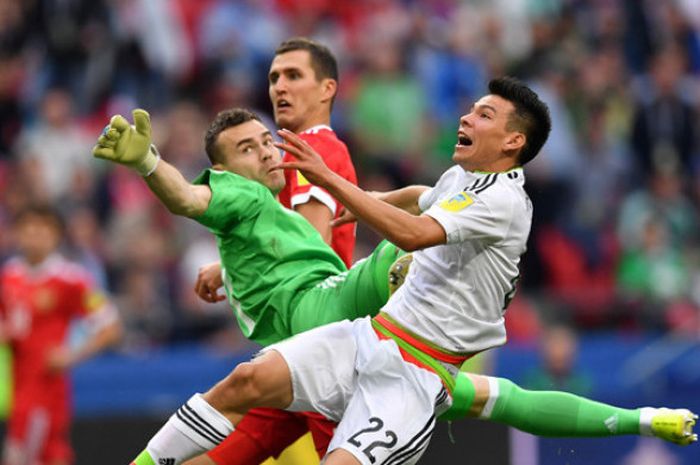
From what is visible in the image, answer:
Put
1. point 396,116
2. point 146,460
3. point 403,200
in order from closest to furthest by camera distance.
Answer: point 146,460
point 403,200
point 396,116

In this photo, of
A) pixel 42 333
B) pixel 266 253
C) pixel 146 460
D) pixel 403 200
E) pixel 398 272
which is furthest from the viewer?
pixel 42 333

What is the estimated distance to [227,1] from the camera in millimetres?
14578

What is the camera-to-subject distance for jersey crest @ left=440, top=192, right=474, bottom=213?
20.8ft

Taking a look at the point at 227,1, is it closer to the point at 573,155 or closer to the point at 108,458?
the point at 573,155

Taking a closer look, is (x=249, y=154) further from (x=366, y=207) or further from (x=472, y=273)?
(x=472, y=273)

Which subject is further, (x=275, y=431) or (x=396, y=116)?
(x=396, y=116)

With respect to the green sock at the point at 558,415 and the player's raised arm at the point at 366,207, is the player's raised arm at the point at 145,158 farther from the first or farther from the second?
the green sock at the point at 558,415

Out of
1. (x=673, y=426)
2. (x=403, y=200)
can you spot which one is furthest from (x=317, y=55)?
(x=673, y=426)

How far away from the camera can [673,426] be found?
23.5 feet

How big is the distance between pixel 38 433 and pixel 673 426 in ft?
16.8

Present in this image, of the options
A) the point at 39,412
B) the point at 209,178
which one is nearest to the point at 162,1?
the point at 39,412

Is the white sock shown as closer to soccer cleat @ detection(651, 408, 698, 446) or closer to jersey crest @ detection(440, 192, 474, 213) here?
A: jersey crest @ detection(440, 192, 474, 213)

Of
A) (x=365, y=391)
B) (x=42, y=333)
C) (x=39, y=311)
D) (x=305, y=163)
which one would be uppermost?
(x=305, y=163)

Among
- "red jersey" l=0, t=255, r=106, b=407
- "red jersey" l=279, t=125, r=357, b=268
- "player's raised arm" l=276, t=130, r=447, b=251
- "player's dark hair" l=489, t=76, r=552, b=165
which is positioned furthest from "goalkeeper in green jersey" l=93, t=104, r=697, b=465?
"red jersey" l=0, t=255, r=106, b=407
